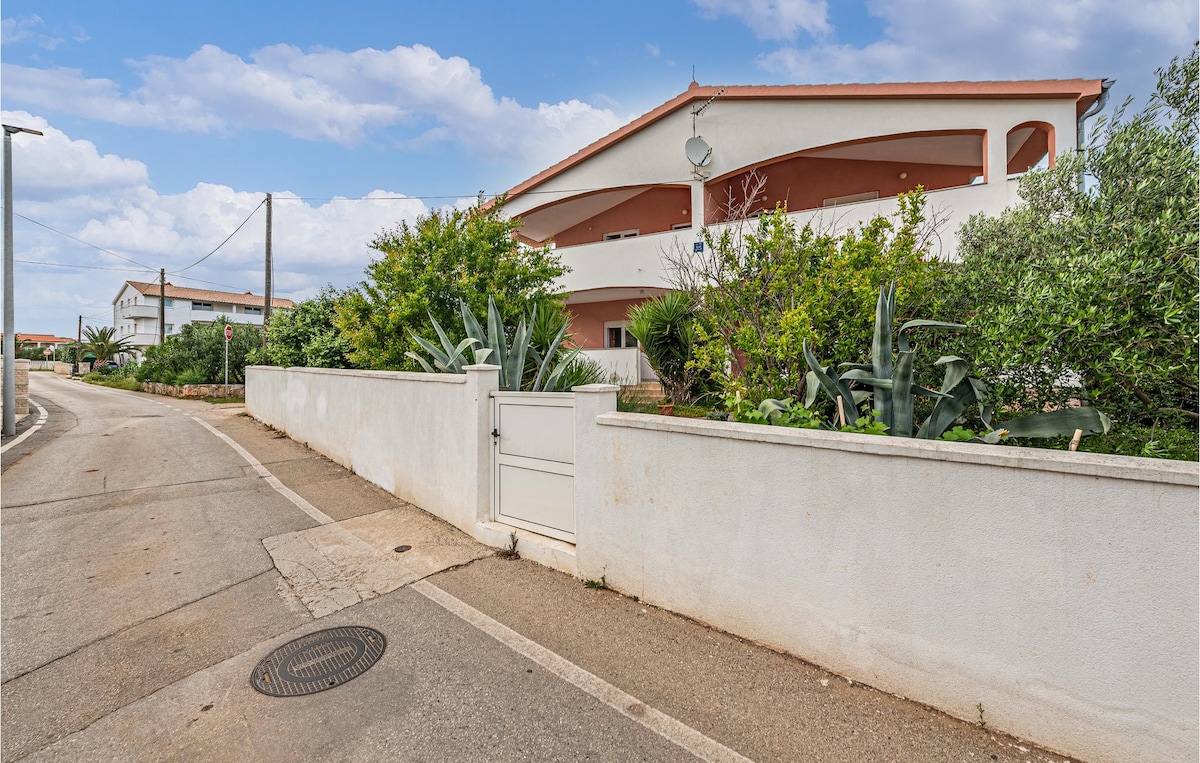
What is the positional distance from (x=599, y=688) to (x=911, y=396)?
3122 mm

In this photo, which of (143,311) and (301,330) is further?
(143,311)

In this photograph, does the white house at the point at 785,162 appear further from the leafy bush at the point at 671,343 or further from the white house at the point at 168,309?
the white house at the point at 168,309

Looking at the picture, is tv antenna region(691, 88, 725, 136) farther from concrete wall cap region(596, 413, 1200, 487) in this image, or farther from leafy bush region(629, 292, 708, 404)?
concrete wall cap region(596, 413, 1200, 487)

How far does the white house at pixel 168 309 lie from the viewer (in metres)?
46.2

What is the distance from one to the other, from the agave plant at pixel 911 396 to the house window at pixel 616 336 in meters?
11.2

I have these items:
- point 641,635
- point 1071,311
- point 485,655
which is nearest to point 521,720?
point 485,655

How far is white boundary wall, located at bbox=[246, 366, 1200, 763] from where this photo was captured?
2.11 m

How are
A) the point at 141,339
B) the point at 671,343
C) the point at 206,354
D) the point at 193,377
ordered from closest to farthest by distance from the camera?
the point at 671,343 < the point at 193,377 < the point at 206,354 < the point at 141,339

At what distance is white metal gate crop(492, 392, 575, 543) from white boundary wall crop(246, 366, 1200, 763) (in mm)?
388

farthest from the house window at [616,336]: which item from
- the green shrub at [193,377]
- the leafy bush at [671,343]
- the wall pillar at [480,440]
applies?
the green shrub at [193,377]

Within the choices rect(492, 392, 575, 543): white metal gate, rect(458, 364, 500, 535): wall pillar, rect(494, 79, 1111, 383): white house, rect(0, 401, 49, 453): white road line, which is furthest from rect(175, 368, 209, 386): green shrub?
rect(492, 392, 575, 543): white metal gate

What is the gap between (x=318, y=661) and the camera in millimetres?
3143

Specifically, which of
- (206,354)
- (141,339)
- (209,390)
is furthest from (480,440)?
(141,339)

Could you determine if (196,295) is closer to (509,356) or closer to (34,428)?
(34,428)
